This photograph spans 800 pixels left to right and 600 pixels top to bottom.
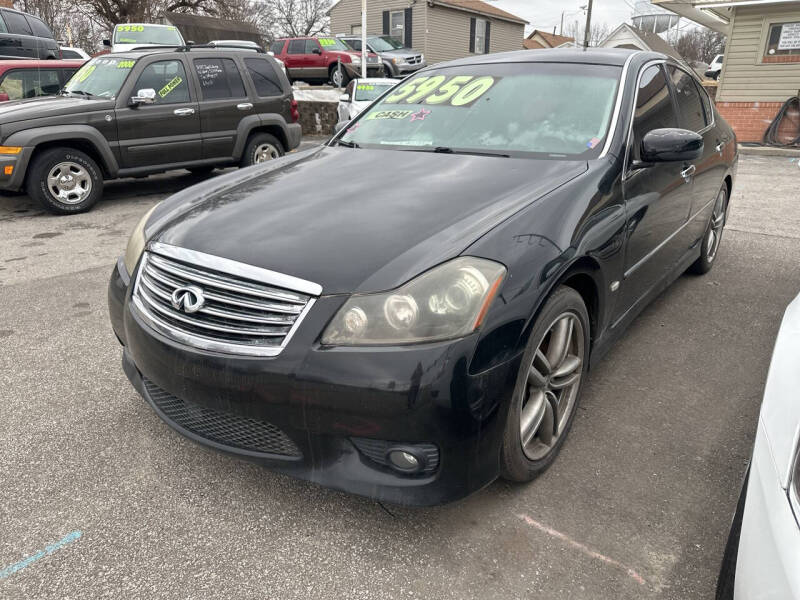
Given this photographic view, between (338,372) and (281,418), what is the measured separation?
0.90 feet

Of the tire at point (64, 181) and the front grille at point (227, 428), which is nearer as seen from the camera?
the front grille at point (227, 428)

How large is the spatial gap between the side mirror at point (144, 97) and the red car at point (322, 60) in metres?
14.6

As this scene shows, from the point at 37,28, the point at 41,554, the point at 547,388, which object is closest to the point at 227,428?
the point at 41,554

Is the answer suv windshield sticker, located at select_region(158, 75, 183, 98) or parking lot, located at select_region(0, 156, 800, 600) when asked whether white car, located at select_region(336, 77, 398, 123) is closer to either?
suv windshield sticker, located at select_region(158, 75, 183, 98)

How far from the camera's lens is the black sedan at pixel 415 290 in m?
1.84

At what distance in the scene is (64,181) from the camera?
6.93 metres

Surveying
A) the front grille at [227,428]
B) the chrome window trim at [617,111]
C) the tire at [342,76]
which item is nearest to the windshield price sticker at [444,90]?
the chrome window trim at [617,111]

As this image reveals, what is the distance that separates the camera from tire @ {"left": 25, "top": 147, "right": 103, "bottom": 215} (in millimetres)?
6703

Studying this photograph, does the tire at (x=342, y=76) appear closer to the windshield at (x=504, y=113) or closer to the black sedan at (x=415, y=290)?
the windshield at (x=504, y=113)

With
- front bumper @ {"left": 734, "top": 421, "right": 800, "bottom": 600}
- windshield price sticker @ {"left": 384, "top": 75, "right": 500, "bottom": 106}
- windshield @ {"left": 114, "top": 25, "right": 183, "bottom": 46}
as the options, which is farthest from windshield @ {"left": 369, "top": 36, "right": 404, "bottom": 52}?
front bumper @ {"left": 734, "top": 421, "right": 800, "bottom": 600}

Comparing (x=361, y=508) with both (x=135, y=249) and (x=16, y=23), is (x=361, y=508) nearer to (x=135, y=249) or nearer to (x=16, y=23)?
(x=135, y=249)

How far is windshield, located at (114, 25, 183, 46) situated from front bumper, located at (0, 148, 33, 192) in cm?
1051

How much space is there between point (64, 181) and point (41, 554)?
6.01m

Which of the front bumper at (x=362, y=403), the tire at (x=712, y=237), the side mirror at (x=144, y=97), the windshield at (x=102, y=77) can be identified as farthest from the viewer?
the windshield at (x=102, y=77)
